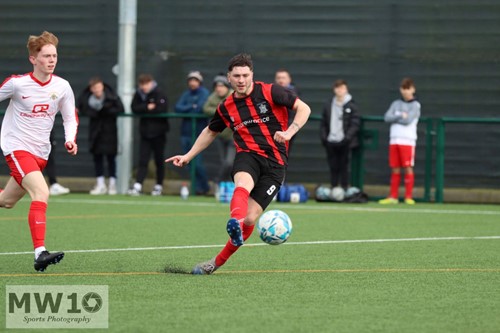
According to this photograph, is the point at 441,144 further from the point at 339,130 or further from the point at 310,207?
the point at 310,207

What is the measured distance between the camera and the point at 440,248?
39.1 feet

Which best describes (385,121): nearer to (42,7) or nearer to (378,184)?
(378,184)

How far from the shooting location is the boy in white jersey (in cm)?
1862

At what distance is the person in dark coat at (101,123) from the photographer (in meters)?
19.8

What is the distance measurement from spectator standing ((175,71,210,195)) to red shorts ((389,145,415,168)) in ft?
10.7

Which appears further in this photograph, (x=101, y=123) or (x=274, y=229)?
(x=101, y=123)

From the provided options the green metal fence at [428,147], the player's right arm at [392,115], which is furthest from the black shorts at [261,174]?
the green metal fence at [428,147]

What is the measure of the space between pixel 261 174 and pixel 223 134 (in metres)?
9.65

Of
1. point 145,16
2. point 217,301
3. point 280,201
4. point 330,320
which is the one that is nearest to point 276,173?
point 217,301

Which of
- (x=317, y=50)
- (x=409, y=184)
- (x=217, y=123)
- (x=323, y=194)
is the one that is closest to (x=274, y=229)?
(x=217, y=123)

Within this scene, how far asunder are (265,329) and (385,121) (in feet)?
40.2

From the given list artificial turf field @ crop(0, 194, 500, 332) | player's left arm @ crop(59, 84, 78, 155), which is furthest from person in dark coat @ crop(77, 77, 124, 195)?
player's left arm @ crop(59, 84, 78, 155)

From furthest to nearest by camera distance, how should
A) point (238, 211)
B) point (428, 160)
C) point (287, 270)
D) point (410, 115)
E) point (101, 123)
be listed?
point (101, 123), point (428, 160), point (410, 115), point (287, 270), point (238, 211)

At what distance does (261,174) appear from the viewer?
9.79 metres
